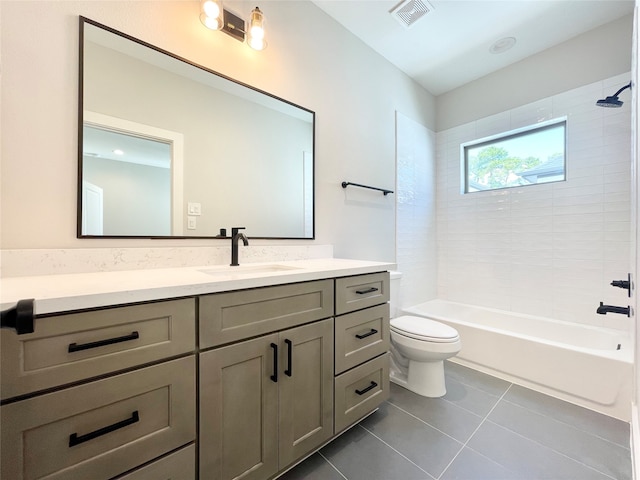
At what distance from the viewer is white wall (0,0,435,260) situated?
3.22 feet

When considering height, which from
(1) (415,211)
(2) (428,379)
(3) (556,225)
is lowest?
(2) (428,379)

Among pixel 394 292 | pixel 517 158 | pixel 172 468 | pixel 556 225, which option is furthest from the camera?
pixel 517 158

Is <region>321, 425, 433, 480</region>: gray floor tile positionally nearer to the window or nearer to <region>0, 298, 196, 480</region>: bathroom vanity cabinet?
<region>0, 298, 196, 480</region>: bathroom vanity cabinet

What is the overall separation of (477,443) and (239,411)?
122 cm

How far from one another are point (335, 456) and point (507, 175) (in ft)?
8.99

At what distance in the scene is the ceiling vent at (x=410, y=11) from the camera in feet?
5.97

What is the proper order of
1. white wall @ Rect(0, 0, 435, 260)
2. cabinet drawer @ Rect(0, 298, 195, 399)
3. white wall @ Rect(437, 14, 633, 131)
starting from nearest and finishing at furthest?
cabinet drawer @ Rect(0, 298, 195, 399)
white wall @ Rect(0, 0, 435, 260)
white wall @ Rect(437, 14, 633, 131)

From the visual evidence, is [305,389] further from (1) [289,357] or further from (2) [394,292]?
(2) [394,292]

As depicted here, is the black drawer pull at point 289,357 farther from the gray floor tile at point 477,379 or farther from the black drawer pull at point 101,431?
the gray floor tile at point 477,379

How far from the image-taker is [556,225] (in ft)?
7.47

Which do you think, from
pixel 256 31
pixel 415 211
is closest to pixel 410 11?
pixel 256 31

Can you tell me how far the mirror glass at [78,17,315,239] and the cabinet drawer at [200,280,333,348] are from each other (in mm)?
597

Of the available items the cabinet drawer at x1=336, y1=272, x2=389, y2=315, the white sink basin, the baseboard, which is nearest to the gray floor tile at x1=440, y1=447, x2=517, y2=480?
the baseboard

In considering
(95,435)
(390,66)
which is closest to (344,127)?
(390,66)
